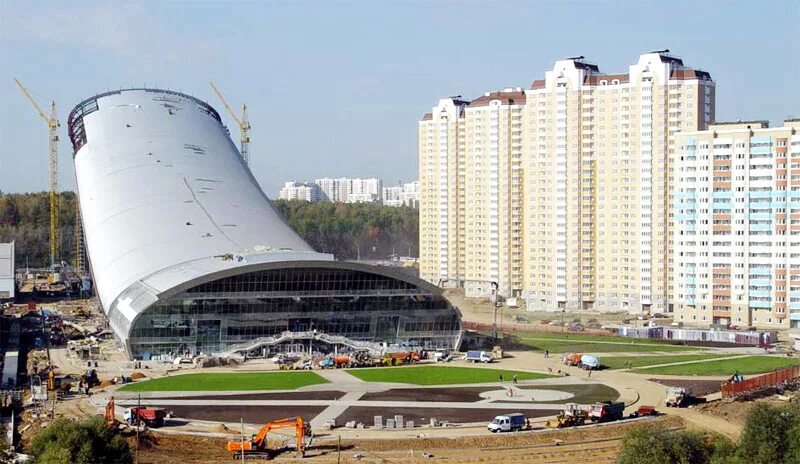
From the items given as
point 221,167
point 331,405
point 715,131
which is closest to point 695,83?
point 715,131

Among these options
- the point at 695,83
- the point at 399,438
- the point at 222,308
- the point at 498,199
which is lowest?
the point at 399,438

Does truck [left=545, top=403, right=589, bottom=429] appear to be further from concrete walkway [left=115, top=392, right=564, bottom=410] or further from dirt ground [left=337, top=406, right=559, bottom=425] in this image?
concrete walkway [left=115, top=392, right=564, bottom=410]

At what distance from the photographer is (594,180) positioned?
9825cm

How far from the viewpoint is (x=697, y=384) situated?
5866cm

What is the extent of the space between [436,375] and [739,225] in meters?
34.3

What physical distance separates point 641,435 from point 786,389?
77.8 feet

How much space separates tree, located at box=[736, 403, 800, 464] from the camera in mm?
35625

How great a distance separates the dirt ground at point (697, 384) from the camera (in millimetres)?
56156

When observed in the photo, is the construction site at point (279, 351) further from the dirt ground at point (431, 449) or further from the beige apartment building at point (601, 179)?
the beige apartment building at point (601, 179)

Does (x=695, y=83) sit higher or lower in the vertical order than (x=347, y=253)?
higher

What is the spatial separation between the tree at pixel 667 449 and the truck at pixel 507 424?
8690 millimetres

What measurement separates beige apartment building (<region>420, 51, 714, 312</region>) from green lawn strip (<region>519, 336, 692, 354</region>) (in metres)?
16.9

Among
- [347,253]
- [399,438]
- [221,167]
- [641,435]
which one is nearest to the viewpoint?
[641,435]

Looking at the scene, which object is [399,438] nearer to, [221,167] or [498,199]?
[221,167]
